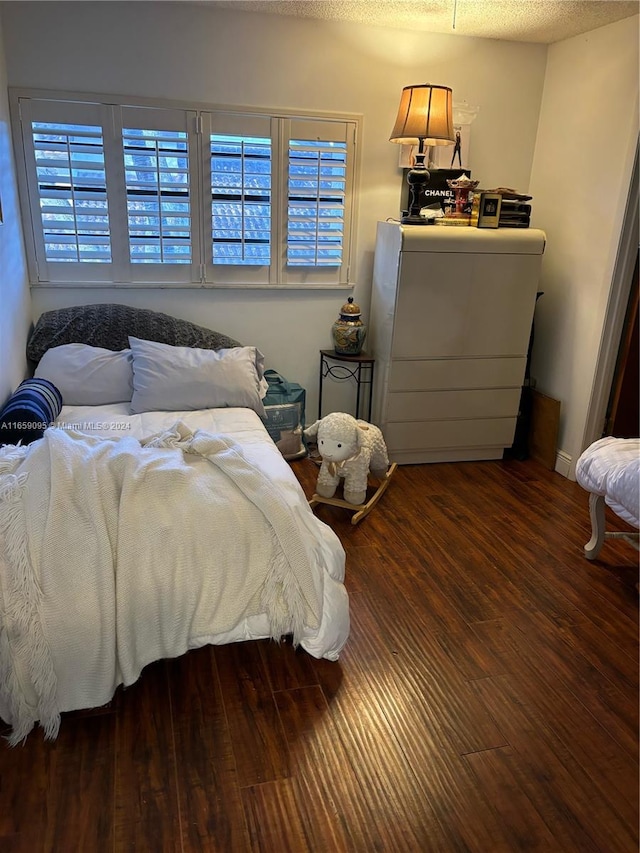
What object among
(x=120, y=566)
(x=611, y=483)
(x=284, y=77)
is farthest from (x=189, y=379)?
(x=611, y=483)

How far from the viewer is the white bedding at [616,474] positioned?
7.89 feet

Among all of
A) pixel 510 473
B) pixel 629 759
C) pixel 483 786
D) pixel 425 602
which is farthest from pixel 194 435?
pixel 510 473

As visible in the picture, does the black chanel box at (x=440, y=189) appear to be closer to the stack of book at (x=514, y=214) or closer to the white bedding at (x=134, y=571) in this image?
the stack of book at (x=514, y=214)

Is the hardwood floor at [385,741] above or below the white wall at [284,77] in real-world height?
below

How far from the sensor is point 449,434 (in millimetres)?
3732

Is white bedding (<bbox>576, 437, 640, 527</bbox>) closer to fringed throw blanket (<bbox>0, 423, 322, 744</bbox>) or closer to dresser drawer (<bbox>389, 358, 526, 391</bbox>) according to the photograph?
dresser drawer (<bbox>389, 358, 526, 391</bbox>)

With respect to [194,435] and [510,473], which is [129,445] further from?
[510,473]

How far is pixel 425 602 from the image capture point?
2.46m

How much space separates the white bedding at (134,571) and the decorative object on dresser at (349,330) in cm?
169

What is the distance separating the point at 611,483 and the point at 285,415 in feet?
5.90

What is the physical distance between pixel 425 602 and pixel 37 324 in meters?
2.50

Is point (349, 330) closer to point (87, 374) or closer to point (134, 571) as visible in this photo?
point (87, 374)

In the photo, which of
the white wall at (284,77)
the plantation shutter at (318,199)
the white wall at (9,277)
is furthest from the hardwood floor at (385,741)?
the plantation shutter at (318,199)

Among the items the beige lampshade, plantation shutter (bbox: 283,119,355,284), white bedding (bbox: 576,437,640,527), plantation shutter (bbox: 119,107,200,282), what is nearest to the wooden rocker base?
white bedding (bbox: 576,437,640,527)
